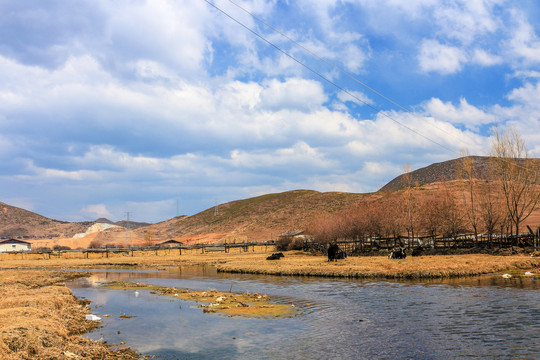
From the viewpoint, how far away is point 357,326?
16.5 m

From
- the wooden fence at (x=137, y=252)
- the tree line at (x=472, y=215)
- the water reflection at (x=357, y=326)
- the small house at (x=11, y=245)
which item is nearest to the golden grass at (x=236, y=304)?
the water reflection at (x=357, y=326)

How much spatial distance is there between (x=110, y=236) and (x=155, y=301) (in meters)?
163

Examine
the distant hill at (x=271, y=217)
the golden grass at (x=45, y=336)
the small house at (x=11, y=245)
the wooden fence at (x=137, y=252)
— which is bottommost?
the wooden fence at (x=137, y=252)

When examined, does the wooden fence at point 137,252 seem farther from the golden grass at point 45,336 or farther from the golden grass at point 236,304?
the golden grass at point 45,336

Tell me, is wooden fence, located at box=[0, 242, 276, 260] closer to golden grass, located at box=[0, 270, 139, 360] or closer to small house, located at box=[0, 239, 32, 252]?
small house, located at box=[0, 239, 32, 252]

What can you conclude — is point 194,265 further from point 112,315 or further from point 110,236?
point 110,236

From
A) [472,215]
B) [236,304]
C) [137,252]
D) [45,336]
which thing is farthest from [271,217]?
[45,336]

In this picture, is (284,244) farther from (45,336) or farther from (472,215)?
(45,336)

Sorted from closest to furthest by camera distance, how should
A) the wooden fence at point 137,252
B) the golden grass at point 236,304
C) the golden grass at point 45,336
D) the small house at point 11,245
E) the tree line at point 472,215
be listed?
the golden grass at point 45,336 → the golden grass at point 236,304 → the tree line at point 472,215 → the wooden fence at point 137,252 → the small house at point 11,245

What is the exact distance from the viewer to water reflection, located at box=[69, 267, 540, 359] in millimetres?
13062

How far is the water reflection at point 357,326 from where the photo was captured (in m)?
13.1

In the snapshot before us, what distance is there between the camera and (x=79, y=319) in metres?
18.1

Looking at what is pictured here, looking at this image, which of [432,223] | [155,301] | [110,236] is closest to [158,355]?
[155,301]

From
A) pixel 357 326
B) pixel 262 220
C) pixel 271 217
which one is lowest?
pixel 357 326
